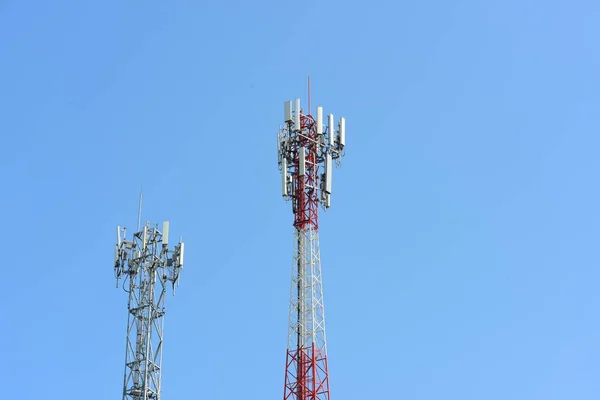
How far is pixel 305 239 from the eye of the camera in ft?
404

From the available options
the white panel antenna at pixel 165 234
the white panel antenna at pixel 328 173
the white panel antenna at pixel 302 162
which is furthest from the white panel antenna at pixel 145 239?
the white panel antenna at pixel 328 173

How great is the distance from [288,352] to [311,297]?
442 cm

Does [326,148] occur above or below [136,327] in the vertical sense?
above

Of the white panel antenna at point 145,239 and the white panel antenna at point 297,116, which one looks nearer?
the white panel antenna at point 145,239

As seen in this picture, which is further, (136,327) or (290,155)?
(290,155)

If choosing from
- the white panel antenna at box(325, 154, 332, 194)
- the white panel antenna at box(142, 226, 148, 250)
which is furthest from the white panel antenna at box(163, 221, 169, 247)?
the white panel antenna at box(325, 154, 332, 194)

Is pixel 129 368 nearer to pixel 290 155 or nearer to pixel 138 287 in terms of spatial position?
pixel 138 287

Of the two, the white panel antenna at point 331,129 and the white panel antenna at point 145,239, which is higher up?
the white panel antenna at point 331,129

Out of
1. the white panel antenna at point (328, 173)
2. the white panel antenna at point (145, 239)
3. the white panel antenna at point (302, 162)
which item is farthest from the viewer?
Answer: the white panel antenna at point (328, 173)

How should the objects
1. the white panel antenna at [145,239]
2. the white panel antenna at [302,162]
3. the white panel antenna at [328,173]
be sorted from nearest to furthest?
1. the white panel antenna at [145,239]
2. the white panel antenna at [302,162]
3. the white panel antenna at [328,173]

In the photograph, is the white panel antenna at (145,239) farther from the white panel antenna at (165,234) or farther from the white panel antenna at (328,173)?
the white panel antenna at (328,173)

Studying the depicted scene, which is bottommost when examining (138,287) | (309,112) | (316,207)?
(138,287)

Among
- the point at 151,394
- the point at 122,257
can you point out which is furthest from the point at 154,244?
the point at 151,394

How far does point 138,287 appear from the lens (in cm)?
11756
